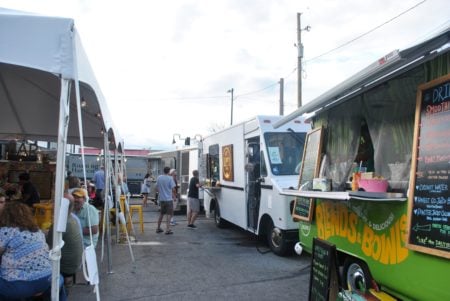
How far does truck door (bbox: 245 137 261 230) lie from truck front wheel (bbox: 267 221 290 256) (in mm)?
573

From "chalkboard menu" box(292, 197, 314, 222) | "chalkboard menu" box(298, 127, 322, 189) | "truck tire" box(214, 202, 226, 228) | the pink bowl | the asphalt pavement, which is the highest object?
"chalkboard menu" box(298, 127, 322, 189)

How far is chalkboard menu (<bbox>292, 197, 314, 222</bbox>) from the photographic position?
547cm

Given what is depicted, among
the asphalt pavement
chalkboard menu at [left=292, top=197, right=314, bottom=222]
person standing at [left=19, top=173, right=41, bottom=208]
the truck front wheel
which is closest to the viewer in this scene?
chalkboard menu at [left=292, top=197, right=314, bottom=222]

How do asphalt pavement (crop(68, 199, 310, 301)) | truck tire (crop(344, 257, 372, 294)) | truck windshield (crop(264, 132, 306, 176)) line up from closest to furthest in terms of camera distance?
1. truck tire (crop(344, 257, 372, 294))
2. asphalt pavement (crop(68, 199, 310, 301))
3. truck windshield (crop(264, 132, 306, 176))

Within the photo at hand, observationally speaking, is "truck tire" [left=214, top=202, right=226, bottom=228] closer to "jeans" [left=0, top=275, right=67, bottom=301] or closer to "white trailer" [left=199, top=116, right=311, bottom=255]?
"white trailer" [left=199, top=116, right=311, bottom=255]


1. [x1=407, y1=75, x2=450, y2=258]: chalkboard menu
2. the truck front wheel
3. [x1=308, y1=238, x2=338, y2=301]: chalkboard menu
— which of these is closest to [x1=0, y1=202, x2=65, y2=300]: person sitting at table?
[x1=308, y1=238, x2=338, y2=301]: chalkboard menu

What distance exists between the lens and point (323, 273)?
4.30 meters

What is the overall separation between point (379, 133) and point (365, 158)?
19.5 inches

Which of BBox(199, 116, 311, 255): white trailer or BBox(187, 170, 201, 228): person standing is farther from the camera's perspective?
BBox(187, 170, 201, 228): person standing

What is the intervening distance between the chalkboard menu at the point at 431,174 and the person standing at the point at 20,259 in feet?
A: 9.85

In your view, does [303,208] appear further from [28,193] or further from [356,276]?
[28,193]

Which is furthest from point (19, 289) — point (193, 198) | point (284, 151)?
point (193, 198)

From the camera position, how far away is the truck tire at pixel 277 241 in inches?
306

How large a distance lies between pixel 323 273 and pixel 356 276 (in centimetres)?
34
